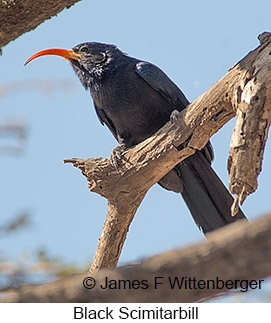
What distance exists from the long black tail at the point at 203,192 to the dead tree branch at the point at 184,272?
9.98 ft

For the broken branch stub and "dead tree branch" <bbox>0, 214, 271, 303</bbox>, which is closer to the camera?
"dead tree branch" <bbox>0, 214, 271, 303</bbox>

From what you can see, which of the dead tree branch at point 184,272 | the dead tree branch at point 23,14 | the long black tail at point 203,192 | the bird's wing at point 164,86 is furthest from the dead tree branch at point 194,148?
the dead tree branch at point 184,272

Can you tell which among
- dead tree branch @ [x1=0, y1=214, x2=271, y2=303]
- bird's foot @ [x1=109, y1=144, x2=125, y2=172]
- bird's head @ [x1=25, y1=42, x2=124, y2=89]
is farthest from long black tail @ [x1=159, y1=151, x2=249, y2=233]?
dead tree branch @ [x1=0, y1=214, x2=271, y2=303]

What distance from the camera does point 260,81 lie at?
3.71 m

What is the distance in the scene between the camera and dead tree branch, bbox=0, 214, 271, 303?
1.51m

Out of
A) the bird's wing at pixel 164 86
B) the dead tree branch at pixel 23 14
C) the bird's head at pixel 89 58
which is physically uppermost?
the bird's head at pixel 89 58

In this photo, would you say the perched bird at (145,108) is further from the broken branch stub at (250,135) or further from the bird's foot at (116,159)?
the broken branch stub at (250,135)

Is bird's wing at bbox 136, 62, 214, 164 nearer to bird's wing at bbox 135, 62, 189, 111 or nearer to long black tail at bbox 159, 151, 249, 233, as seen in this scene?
bird's wing at bbox 135, 62, 189, 111

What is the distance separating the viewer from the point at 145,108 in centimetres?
530

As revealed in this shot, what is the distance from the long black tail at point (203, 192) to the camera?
4781 millimetres

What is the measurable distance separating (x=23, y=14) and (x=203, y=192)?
2.16m

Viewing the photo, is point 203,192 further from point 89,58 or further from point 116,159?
point 89,58

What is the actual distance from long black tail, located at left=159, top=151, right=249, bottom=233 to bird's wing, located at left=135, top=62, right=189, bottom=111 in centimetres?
55

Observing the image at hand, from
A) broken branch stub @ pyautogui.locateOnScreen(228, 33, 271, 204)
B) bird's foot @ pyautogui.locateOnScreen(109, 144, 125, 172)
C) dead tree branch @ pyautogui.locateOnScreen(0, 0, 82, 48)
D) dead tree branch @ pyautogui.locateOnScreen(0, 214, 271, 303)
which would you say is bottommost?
dead tree branch @ pyautogui.locateOnScreen(0, 214, 271, 303)
